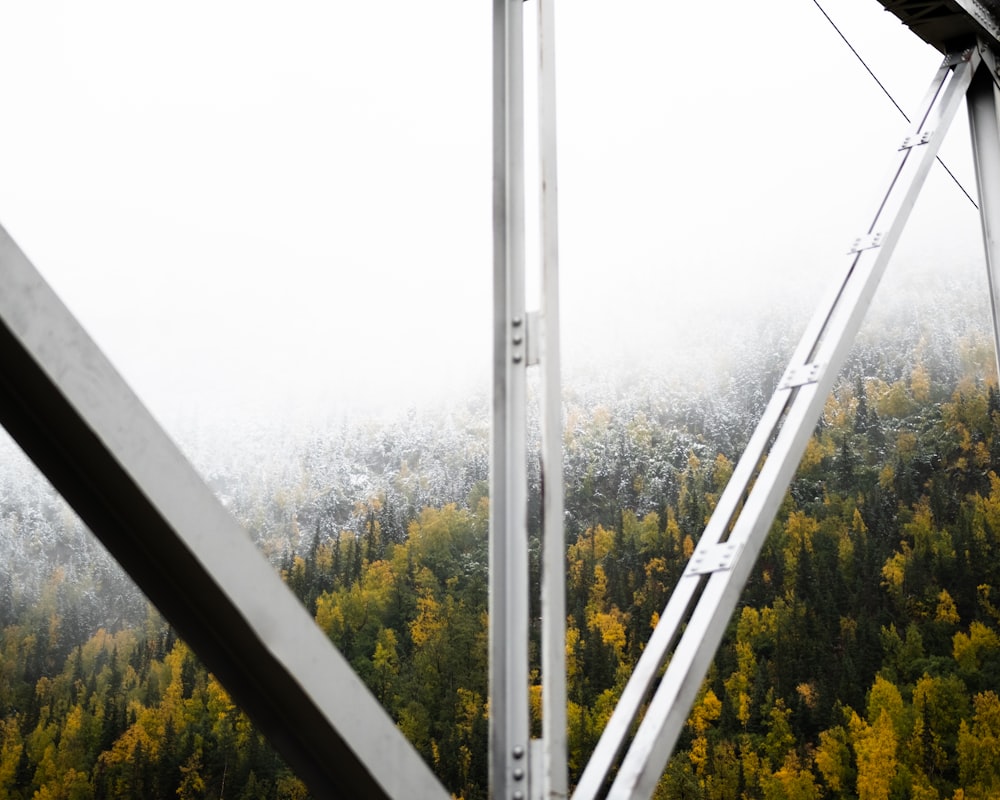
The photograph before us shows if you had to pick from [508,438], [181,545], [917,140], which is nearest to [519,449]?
[508,438]

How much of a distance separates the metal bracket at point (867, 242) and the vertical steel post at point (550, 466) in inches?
48.6

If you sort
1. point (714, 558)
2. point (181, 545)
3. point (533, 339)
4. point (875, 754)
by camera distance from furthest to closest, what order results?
1. point (875, 754)
2. point (714, 558)
3. point (533, 339)
4. point (181, 545)

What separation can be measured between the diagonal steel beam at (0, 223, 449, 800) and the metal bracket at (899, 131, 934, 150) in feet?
8.67

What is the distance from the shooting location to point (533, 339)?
184 centimetres

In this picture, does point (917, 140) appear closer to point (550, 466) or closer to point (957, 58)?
point (957, 58)

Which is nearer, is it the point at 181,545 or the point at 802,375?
the point at 181,545

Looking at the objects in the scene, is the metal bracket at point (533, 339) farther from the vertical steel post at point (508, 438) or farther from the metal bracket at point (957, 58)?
the metal bracket at point (957, 58)

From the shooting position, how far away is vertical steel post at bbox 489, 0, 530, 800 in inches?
64.1

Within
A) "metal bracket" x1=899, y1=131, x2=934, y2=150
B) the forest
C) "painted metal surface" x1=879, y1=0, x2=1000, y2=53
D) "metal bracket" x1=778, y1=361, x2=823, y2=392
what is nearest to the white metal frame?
"metal bracket" x1=778, y1=361, x2=823, y2=392

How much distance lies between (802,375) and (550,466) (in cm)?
103

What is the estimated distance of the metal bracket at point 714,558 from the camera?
2.11 m

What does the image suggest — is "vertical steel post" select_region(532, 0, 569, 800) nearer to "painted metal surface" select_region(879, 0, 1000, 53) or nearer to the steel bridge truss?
the steel bridge truss

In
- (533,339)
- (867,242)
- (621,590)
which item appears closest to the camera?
(533,339)

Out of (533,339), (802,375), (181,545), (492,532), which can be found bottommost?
(181,545)
